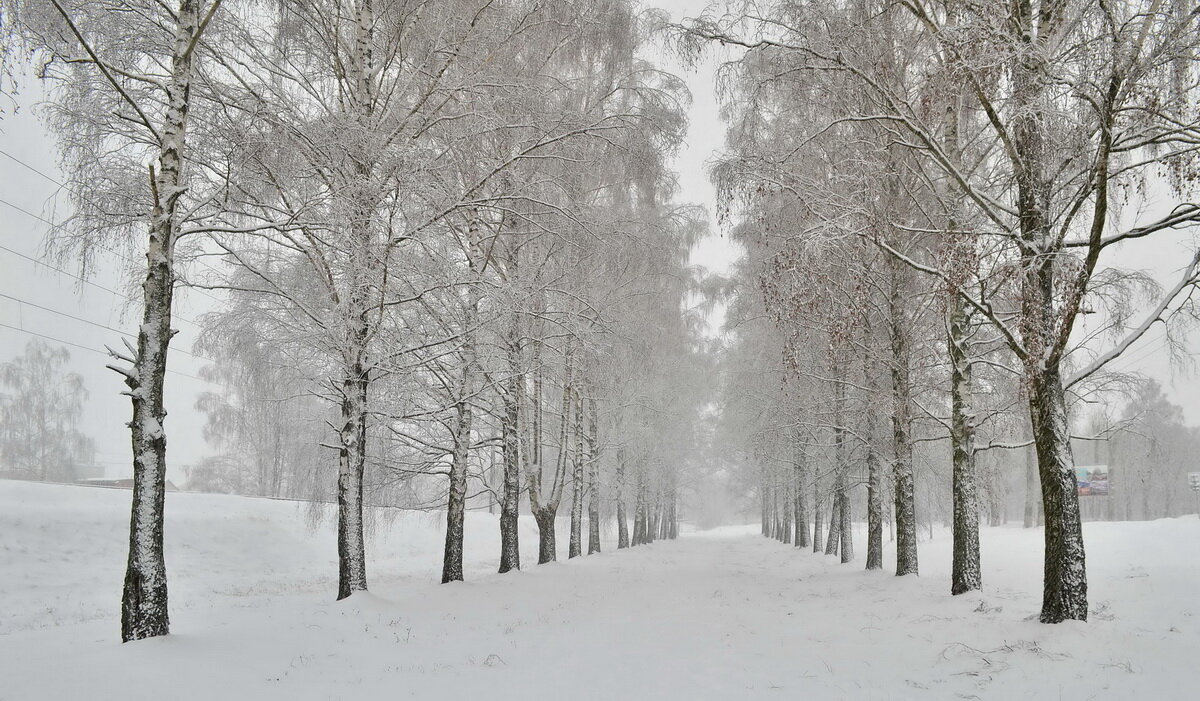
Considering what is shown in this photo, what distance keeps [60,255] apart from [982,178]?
12.3m

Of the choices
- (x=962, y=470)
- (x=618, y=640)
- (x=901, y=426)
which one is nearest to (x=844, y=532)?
(x=901, y=426)

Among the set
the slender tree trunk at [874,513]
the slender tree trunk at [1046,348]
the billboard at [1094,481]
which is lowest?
the billboard at [1094,481]

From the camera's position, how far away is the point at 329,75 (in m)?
8.30

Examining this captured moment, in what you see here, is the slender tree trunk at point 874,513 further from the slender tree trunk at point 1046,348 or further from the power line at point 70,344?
the power line at point 70,344

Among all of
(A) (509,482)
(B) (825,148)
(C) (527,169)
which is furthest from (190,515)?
(B) (825,148)

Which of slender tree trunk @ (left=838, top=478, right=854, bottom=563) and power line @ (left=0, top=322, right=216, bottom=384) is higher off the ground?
power line @ (left=0, top=322, right=216, bottom=384)

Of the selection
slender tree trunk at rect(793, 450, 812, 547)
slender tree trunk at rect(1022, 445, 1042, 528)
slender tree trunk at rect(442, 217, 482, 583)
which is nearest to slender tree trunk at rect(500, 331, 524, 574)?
slender tree trunk at rect(442, 217, 482, 583)

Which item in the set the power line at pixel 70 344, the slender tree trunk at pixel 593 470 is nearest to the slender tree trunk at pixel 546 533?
the slender tree trunk at pixel 593 470

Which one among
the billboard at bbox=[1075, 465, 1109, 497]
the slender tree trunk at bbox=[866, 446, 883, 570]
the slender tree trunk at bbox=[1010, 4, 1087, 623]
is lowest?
the billboard at bbox=[1075, 465, 1109, 497]

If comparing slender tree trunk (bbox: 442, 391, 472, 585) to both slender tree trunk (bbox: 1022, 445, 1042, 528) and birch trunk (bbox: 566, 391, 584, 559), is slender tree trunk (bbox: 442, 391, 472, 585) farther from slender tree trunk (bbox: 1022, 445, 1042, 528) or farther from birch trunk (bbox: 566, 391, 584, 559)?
slender tree trunk (bbox: 1022, 445, 1042, 528)

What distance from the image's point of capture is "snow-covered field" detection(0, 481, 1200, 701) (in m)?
4.36

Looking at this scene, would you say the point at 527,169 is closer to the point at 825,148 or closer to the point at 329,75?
the point at 329,75

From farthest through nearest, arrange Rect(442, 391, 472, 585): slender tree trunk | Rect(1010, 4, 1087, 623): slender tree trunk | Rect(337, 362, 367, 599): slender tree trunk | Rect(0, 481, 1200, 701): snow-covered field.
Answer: Rect(442, 391, 472, 585): slender tree trunk
Rect(337, 362, 367, 599): slender tree trunk
Rect(1010, 4, 1087, 623): slender tree trunk
Rect(0, 481, 1200, 701): snow-covered field

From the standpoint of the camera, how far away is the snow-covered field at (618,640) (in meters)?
4.36
